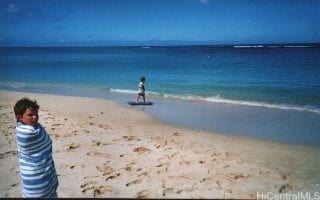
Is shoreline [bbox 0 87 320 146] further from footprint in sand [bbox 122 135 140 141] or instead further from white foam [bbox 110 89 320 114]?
footprint in sand [bbox 122 135 140 141]

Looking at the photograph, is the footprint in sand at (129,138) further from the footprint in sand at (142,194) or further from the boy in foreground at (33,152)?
the boy in foreground at (33,152)

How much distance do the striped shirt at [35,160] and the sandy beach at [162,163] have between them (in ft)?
6.48

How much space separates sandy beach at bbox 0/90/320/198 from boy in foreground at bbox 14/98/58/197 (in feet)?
6.50

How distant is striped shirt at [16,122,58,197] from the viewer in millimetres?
3420

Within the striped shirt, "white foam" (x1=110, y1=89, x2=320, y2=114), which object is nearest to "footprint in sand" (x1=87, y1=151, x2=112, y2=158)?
the striped shirt

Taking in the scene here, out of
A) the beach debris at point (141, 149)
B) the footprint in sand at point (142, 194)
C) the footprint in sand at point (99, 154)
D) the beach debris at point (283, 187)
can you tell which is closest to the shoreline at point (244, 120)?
the beach debris at point (141, 149)

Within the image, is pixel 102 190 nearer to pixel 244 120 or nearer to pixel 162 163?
pixel 162 163

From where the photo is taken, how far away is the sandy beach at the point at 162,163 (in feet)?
18.7

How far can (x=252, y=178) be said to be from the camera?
244 inches

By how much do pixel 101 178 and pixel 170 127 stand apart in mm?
4886

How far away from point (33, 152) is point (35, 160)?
9 cm

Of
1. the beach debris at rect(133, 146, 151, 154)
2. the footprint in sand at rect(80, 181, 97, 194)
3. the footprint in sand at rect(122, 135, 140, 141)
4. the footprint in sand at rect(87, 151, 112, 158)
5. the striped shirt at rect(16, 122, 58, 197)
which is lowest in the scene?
the footprint in sand at rect(122, 135, 140, 141)

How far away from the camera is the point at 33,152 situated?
3.47 meters

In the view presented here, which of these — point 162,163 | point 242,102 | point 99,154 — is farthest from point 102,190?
point 242,102
